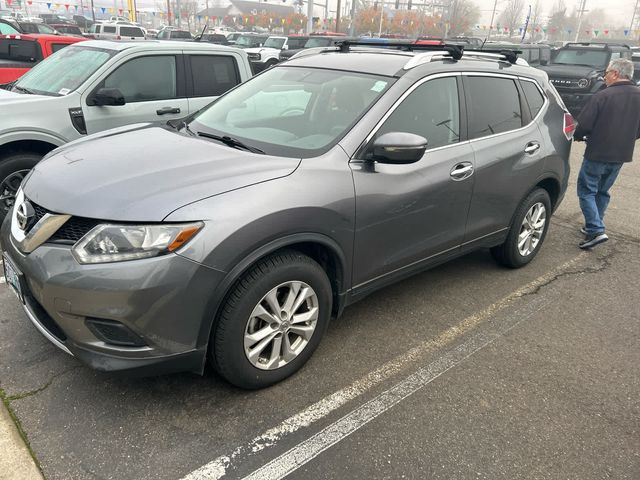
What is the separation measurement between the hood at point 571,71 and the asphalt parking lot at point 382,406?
11243 millimetres

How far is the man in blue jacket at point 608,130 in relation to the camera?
4.86m

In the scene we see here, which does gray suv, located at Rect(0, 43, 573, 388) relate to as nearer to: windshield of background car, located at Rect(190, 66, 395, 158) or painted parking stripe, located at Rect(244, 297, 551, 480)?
windshield of background car, located at Rect(190, 66, 395, 158)

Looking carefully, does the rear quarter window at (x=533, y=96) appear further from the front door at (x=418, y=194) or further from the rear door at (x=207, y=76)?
the rear door at (x=207, y=76)

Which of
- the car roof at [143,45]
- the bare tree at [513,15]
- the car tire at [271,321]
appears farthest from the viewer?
the bare tree at [513,15]

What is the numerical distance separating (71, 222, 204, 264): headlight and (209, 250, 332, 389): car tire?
40cm

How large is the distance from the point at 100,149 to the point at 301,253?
130cm

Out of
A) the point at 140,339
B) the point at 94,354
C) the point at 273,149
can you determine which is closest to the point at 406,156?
the point at 273,149

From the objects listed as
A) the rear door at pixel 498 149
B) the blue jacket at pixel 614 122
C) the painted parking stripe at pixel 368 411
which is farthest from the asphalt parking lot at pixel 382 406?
the blue jacket at pixel 614 122

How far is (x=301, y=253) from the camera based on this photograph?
2.77 m

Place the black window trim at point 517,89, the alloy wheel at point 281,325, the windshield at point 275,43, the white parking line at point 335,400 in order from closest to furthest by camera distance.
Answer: the white parking line at point 335,400, the alloy wheel at point 281,325, the black window trim at point 517,89, the windshield at point 275,43

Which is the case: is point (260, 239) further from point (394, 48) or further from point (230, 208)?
point (394, 48)

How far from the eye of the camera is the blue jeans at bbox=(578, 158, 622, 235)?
5129 mm

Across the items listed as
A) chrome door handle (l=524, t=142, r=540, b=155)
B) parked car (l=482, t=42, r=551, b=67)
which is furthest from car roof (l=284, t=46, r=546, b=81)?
parked car (l=482, t=42, r=551, b=67)

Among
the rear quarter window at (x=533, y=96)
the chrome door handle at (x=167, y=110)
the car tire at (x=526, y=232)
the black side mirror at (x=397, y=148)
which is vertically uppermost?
the rear quarter window at (x=533, y=96)
